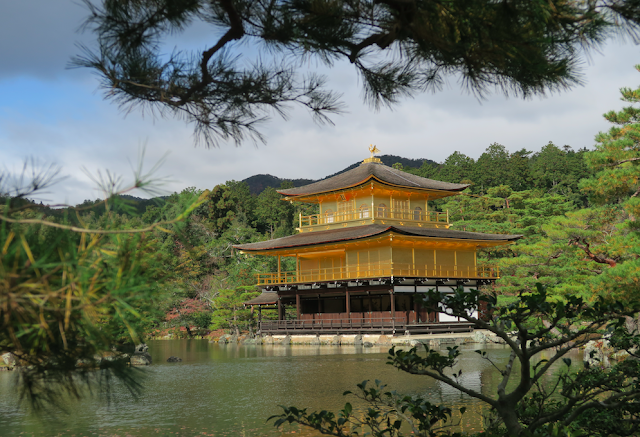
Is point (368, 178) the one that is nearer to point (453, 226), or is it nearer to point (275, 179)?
point (453, 226)

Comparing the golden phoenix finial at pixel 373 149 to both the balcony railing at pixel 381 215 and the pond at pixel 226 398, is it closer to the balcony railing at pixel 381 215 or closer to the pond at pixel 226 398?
the balcony railing at pixel 381 215

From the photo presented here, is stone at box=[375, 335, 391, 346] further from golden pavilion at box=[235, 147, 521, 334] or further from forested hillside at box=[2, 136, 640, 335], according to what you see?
forested hillside at box=[2, 136, 640, 335]

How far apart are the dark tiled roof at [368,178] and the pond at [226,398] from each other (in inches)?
435

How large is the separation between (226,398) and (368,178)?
15.8 meters

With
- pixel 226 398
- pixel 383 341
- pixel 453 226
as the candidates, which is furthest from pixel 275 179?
pixel 226 398

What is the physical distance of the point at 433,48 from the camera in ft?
11.7

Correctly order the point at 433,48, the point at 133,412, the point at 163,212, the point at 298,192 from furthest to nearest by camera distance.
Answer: the point at 298,192
the point at 133,412
the point at 433,48
the point at 163,212

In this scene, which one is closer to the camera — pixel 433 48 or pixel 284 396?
pixel 433 48

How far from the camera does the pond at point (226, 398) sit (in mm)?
6855

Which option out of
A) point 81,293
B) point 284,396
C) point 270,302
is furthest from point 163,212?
point 270,302

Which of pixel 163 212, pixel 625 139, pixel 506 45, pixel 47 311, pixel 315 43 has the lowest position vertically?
pixel 47 311

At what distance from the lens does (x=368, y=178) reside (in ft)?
78.4

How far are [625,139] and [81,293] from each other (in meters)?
12.0

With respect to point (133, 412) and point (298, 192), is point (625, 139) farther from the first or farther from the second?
point (298, 192)
